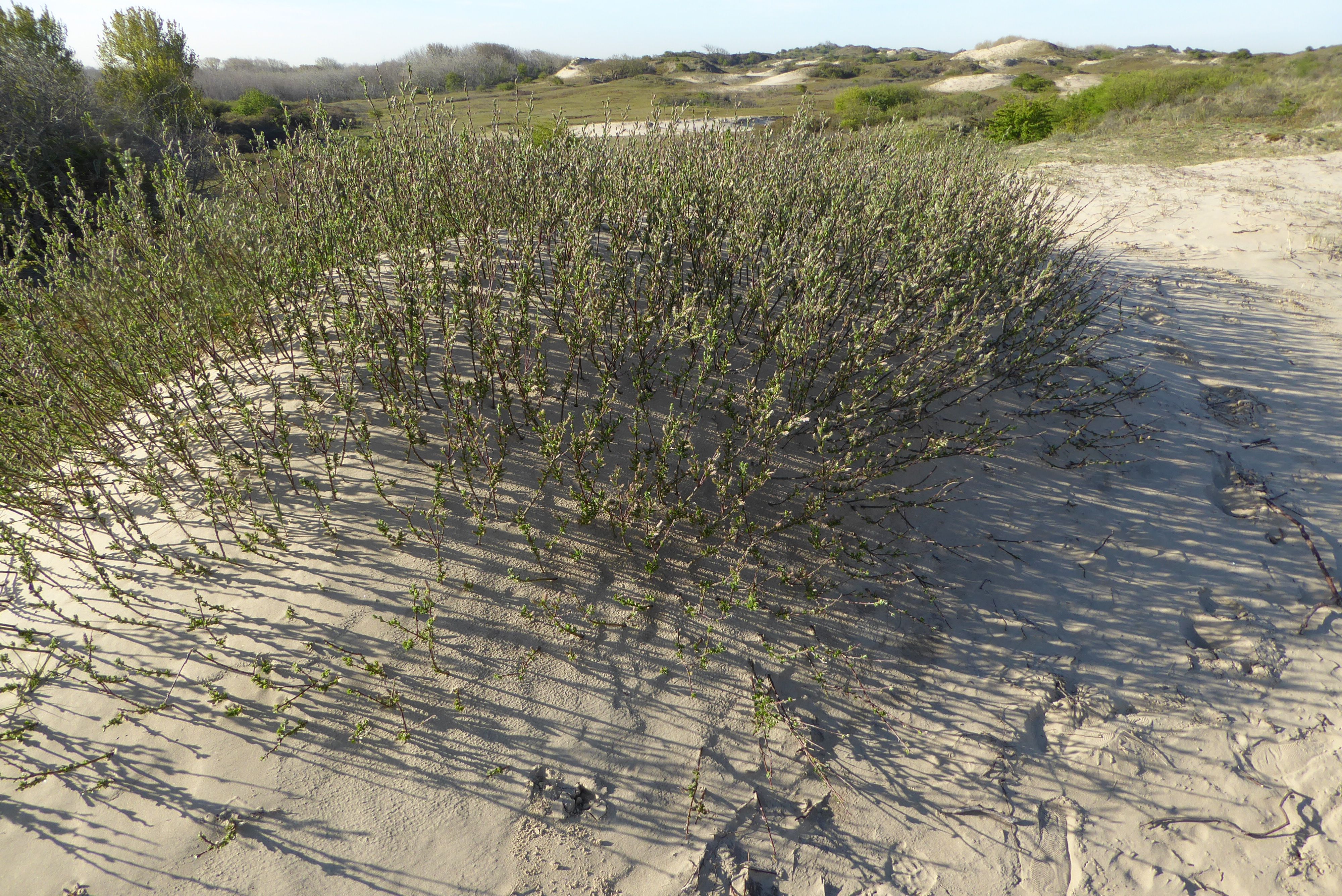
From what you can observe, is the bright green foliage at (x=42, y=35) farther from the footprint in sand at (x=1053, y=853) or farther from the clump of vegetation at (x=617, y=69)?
the clump of vegetation at (x=617, y=69)

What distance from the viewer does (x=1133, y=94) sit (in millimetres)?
20250

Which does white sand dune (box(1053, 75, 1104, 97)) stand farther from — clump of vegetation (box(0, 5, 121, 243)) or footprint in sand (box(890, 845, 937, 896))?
footprint in sand (box(890, 845, 937, 896))

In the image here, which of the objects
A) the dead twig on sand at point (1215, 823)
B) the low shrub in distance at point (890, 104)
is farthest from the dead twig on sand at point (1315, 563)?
the low shrub in distance at point (890, 104)

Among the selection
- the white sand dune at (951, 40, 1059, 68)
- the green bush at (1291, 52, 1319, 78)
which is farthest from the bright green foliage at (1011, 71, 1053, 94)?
the white sand dune at (951, 40, 1059, 68)

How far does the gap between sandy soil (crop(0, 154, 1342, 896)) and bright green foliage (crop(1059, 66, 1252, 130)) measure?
22.0 meters

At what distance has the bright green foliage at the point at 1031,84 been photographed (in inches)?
1235

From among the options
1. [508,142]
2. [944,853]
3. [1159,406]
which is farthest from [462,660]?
[1159,406]

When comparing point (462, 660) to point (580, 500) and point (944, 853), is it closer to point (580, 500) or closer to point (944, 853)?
point (580, 500)

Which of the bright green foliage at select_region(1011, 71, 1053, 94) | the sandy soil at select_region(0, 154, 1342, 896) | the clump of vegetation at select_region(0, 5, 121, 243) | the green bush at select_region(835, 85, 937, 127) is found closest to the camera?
the sandy soil at select_region(0, 154, 1342, 896)

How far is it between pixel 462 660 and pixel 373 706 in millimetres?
370

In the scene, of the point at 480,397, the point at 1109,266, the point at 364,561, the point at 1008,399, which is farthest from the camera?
the point at 1109,266

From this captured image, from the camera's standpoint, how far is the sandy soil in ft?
6.91

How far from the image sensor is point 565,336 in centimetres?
337

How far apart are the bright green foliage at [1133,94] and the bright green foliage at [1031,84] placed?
33.1 ft
